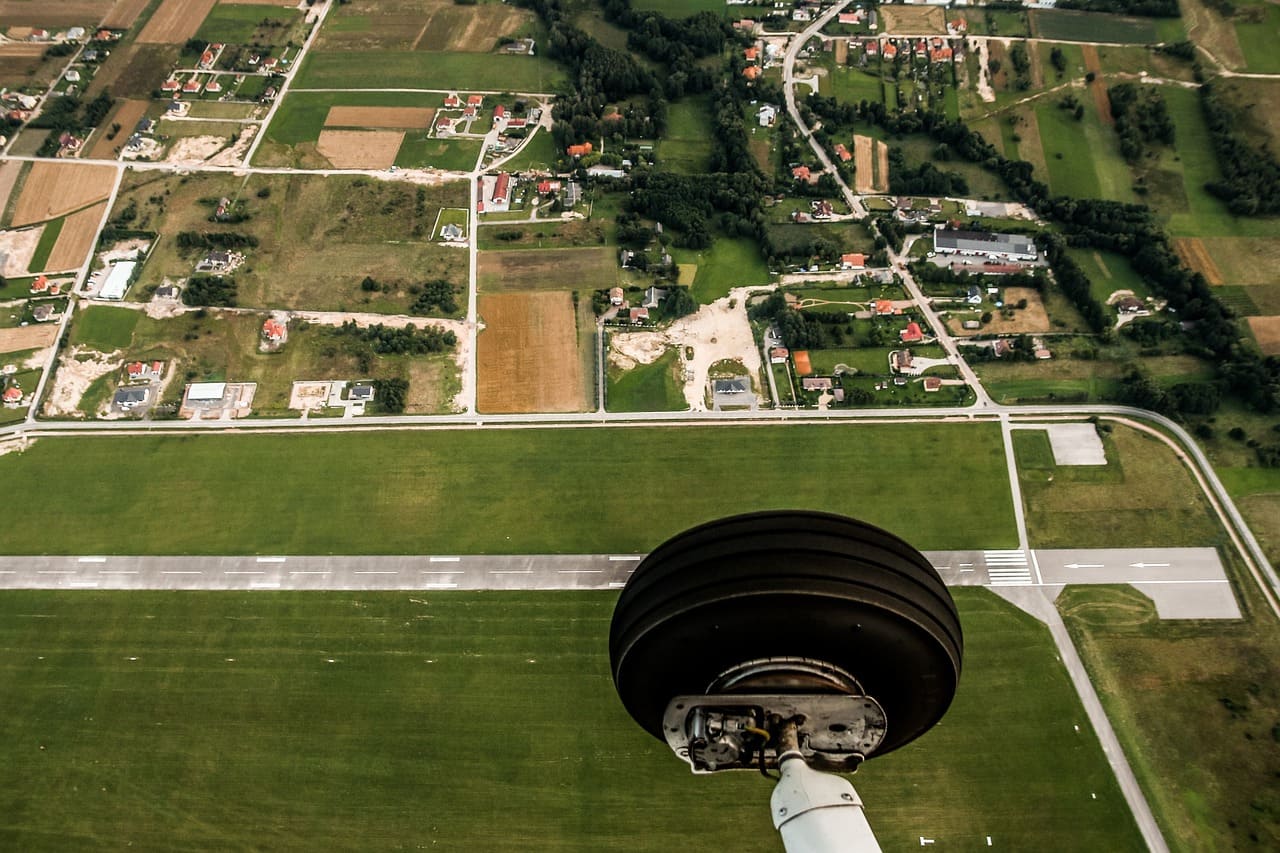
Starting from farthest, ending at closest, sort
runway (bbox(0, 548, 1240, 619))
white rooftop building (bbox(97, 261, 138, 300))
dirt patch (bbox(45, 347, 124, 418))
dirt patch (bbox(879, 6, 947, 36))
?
dirt patch (bbox(879, 6, 947, 36)) → white rooftop building (bbox(97, 261, 138, 300)) → dirt patch (bbox(45, 347, 124, 418)) → runway (bbox(0, 548, 1240, 619))

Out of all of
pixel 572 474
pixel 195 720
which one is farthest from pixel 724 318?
pixel 195 720

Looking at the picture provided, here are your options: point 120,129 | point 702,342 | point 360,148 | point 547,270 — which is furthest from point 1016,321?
point 120,129

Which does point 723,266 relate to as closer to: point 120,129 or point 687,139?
point 687,139

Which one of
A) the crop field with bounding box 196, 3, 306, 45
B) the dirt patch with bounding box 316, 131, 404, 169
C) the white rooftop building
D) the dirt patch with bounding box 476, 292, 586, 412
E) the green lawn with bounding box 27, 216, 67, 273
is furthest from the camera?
the crop field with bounding box 196, 3, 306, 45

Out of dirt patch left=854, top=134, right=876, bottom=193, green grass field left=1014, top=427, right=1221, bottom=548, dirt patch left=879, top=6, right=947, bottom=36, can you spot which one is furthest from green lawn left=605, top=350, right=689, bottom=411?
dirt patch left=879, top=6, right=947, bottom=36

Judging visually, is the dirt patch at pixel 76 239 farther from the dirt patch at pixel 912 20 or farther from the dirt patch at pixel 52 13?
the dirt patch at pixel 912 20

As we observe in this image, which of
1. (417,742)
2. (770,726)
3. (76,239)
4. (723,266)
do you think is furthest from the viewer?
(76,239)

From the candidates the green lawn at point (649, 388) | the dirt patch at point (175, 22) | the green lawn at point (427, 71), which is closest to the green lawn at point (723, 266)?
the green lawn at point (649, 388)

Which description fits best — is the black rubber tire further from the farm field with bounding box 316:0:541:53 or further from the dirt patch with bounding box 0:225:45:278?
the farm field with bounding box 316:0:541:53
